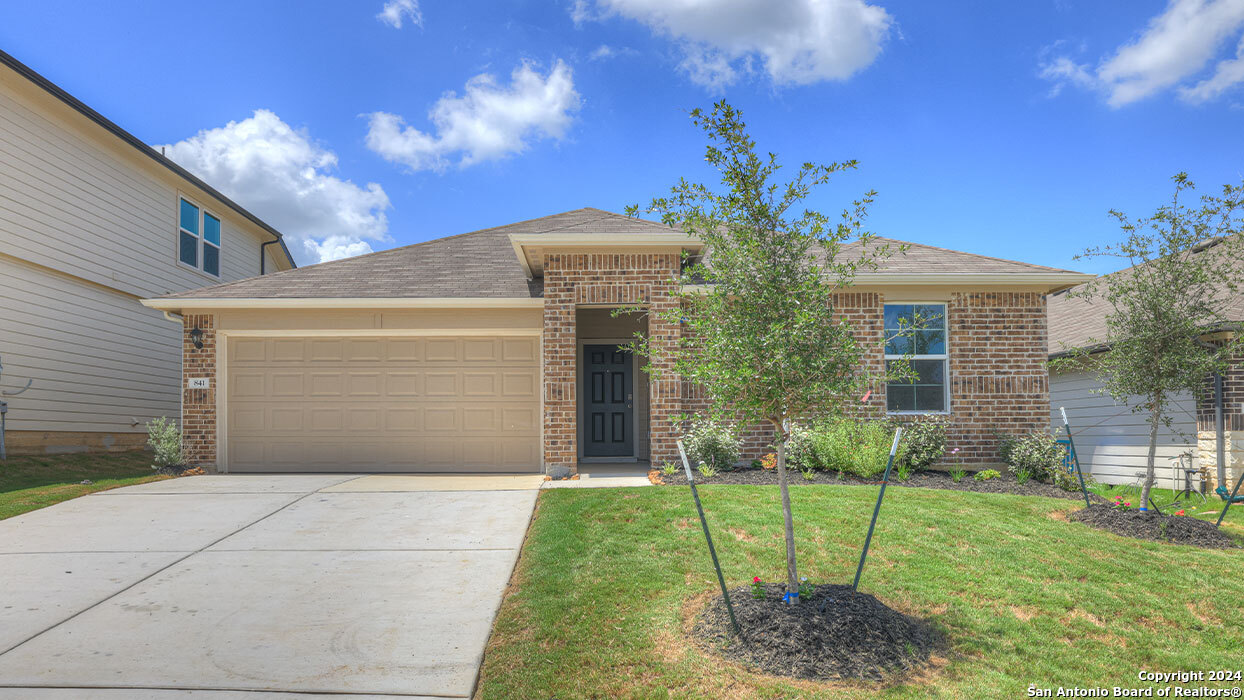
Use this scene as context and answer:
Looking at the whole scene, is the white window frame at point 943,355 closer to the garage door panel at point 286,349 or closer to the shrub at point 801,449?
the shrub at point 801,449

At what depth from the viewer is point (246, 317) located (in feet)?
36.6

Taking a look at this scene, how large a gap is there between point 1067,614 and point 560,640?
3.49 metres

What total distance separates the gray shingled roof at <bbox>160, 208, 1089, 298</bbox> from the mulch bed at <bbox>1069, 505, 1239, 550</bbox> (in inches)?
173

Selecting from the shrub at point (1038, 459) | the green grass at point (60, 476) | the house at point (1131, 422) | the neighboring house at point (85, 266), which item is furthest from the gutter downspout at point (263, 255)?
the house at point (1131, 422)

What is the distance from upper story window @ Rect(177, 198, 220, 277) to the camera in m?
15.8

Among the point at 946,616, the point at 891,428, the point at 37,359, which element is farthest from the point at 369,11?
the point at 946,616

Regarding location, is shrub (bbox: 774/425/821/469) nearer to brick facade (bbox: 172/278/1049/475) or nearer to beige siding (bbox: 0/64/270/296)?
brick facade (bbox: 172/278/1049/475)

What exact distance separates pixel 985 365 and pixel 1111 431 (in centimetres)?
377

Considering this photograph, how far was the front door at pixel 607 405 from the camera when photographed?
498 inches

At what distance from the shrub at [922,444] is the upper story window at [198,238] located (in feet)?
49.2

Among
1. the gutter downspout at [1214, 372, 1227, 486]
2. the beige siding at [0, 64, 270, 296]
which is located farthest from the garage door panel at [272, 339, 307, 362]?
the gutter downspout at [1214, 372, 1227, 486]

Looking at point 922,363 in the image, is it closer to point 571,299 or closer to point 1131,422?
point 1131,422

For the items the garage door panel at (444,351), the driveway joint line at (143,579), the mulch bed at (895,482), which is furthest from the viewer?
the garage door panel at (444,351)

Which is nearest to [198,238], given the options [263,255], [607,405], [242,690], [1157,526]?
[263,255]
